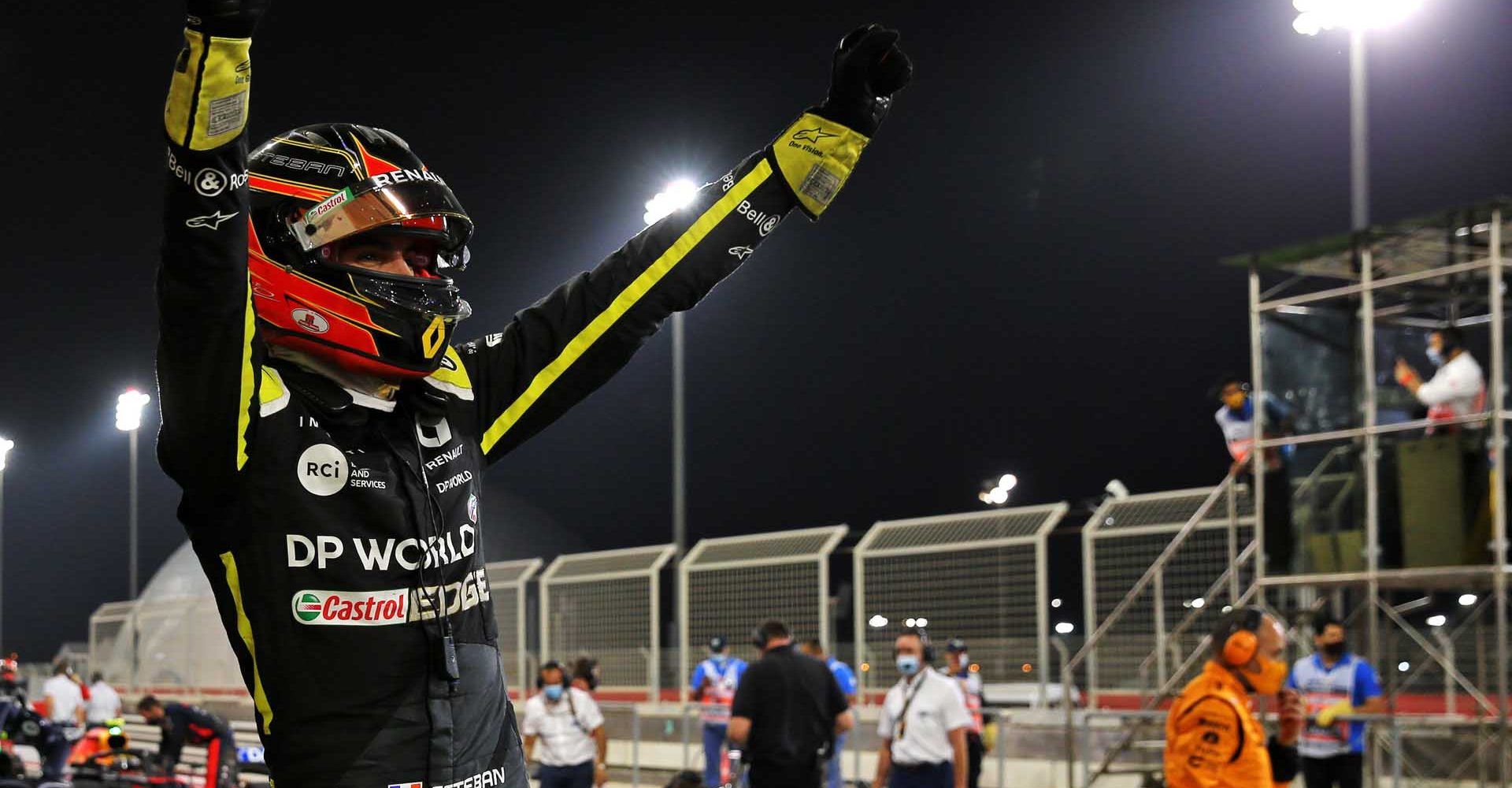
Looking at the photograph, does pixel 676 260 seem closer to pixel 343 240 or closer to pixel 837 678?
pixel 343 240

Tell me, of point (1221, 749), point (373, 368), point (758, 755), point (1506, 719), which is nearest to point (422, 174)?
point (373, 368)

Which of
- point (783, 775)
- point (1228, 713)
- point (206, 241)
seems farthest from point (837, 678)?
point (206, 241)

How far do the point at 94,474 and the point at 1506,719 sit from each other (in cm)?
2769

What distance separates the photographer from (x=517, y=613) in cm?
2008

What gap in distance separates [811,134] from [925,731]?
30.1 ft

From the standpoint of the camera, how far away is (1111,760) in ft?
43.6

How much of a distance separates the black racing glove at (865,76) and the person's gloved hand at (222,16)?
1078 mm

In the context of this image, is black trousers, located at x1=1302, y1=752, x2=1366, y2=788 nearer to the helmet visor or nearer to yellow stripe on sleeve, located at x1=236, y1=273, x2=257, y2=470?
the helmet visor

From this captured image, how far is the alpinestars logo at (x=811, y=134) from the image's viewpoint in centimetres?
273

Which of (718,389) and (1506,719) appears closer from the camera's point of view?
(1506,719)

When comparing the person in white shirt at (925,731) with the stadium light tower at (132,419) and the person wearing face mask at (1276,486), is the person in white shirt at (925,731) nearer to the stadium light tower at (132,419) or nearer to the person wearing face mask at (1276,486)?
the person wearing face mask at (1276,486)

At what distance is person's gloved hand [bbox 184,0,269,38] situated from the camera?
188cm

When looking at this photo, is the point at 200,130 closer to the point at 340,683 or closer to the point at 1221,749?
the point at 340,683

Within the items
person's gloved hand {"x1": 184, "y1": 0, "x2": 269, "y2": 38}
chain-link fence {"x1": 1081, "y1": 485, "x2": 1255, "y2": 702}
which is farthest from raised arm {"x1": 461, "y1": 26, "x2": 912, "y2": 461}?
chain-link fence {"x1": 1081, "y1": 485, "x2": 1255, "y2": 702}
